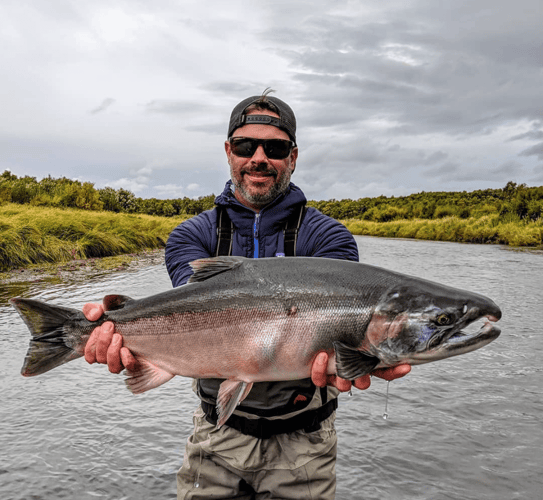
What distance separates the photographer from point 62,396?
482cm

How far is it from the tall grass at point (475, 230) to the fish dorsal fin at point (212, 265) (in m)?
26.0

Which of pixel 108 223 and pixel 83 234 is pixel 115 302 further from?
pixel 108 223

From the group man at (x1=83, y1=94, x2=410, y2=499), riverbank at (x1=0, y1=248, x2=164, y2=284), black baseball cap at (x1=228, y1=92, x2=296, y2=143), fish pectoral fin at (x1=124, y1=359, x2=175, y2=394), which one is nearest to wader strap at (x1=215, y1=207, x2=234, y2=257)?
man at (x1=83, y1=94, x2=410, y2=499)

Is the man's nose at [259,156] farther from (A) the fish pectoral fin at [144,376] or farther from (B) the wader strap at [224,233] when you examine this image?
(A) the fish pectoral fin at [144,376]

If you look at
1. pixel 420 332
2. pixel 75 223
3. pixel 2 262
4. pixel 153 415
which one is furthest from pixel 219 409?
pixel 75 223

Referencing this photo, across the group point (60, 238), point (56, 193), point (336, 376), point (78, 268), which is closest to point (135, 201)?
point (56, 193)

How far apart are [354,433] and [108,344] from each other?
263cm

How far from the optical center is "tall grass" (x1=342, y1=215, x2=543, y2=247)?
2573cm

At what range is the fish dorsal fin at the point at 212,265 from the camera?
2.49 meters

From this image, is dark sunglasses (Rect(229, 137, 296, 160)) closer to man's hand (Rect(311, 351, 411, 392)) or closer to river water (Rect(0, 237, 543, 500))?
man's hand (Rect(311, 351, 411, 392))

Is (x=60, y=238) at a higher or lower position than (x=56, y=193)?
lower

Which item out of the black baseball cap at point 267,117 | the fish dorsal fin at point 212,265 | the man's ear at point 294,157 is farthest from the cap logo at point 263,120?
the fish dorsal fin at point 212,265

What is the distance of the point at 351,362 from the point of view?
2.22m

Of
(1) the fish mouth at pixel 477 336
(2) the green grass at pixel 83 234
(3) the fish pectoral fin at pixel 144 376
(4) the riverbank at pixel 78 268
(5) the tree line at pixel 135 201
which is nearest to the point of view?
(1) the fish mouth at pixel 477 336
